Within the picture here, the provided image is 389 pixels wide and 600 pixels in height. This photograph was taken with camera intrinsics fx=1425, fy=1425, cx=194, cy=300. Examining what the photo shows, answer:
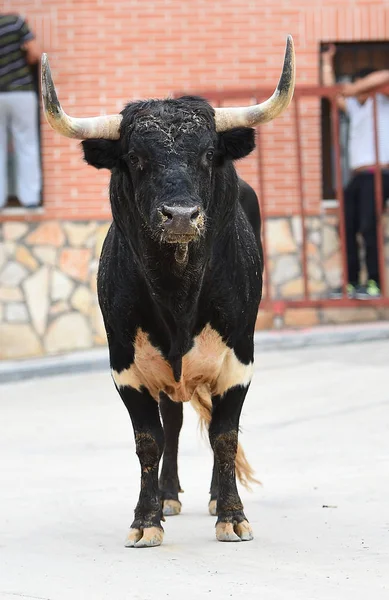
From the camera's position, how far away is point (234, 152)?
5977 mm

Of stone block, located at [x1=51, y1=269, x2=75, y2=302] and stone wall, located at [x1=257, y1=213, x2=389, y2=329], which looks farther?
stone wall, located at [x1=257, y1=213, x2=389, y2=329]

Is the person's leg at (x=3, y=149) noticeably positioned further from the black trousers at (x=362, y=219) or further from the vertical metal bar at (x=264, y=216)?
the black trousers at (x=362, y=219)

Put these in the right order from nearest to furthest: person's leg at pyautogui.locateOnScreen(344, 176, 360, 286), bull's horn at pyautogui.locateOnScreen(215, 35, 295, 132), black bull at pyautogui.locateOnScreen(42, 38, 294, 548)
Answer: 1. black bull at pyautogui.locateOnScreen(42, 38, 294, 548)
2. bull's horn at pyautogui.locateOnScreen(215, 35, 295, 132)
3. person's leg at pyautogui.locateOnScreen(344, 176, 360, 286)

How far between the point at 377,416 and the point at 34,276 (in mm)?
5715

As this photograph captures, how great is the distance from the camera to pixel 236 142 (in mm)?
5961

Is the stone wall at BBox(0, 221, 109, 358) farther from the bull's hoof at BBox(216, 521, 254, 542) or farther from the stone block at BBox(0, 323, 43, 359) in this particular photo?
the bull's hoof at BBox(216, 521, 254, 542)

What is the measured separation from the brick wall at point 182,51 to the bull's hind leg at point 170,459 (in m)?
7.73

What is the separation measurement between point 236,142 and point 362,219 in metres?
8.42

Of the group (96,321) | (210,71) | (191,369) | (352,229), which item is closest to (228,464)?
(191,369)

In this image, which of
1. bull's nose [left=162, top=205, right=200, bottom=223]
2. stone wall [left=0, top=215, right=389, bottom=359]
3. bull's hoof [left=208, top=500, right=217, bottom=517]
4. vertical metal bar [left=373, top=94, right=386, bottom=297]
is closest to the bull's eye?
bull's nose [left=162, top=205, right=200, bottom=223]

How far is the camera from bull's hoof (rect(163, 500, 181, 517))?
6559mm

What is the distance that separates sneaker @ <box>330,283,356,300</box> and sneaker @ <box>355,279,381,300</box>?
51 mm

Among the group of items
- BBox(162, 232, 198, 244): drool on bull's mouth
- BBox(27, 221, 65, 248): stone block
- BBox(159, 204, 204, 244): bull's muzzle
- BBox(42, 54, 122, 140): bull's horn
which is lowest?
BBox(27, 221, 65, 248): stone block

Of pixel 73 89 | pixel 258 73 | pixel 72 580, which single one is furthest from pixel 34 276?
pixel 72 580
